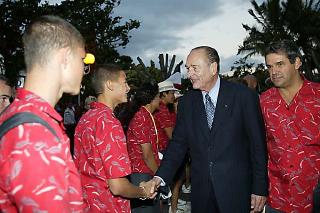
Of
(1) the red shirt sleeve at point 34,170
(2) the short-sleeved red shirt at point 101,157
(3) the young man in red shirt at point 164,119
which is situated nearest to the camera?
(1) the red shirt sleeve at point 34,170

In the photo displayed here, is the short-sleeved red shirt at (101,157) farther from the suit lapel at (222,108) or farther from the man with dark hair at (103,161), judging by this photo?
the suit lapel at (222,108)

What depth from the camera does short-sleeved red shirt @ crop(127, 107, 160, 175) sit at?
5.30m

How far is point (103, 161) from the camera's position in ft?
10.3

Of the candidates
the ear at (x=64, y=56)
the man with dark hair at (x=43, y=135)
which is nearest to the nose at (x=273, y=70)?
the man with dark hair at (x=43, y=135)

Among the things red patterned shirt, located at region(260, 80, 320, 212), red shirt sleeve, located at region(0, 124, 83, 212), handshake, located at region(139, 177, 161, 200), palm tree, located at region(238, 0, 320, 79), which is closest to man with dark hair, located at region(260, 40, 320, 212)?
red patterned shirt, located at region(260, 80, 320, 212)

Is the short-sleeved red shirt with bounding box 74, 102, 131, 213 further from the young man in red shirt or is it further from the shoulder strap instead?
the young man in red shirt

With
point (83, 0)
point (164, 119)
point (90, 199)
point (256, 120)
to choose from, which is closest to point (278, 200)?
point (256, 120)

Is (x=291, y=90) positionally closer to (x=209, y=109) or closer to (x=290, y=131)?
(x=290, y=131)

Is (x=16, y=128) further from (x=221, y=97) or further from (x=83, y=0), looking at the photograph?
(x=83, y=0)

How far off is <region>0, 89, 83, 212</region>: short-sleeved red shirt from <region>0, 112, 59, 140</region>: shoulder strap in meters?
0.02

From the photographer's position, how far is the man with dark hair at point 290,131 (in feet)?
13.0

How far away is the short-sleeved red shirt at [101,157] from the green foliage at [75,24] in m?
11.2

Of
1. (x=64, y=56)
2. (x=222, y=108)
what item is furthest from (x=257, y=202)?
(x=64, y=56)

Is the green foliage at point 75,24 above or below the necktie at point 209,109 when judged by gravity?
above
